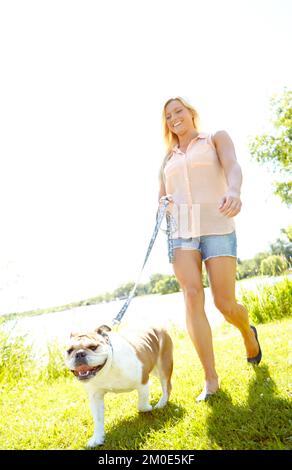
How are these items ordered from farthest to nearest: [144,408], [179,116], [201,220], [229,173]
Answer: [179,116], [201,220], [229,173], [144,408]

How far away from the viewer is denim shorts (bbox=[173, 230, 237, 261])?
3969 mm

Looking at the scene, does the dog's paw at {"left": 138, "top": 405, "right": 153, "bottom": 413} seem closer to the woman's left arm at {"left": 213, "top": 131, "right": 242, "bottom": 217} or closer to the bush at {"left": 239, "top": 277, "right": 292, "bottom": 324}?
the woman's left arm at {"left": 213, "top": 131, "right": 242, "bottom": 217}

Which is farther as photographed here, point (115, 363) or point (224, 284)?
point (224, 284)

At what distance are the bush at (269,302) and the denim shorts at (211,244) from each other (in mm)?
5630

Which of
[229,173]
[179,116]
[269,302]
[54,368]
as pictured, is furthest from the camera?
[269,302]

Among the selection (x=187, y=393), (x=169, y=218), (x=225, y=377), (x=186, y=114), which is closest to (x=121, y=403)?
(x=187, y=393)

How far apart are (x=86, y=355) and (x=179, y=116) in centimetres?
213

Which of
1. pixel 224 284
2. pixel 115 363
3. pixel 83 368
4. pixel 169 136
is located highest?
pixel 169 136

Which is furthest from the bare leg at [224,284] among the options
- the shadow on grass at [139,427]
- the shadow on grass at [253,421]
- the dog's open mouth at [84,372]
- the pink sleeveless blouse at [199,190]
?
the dog's open mouth at [84,372]

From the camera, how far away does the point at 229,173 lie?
391 centimetres

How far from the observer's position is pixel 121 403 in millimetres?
4277

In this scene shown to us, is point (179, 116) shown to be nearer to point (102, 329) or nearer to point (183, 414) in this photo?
point (102, 329)

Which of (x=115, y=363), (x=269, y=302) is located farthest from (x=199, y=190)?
(x=269, y=302)
